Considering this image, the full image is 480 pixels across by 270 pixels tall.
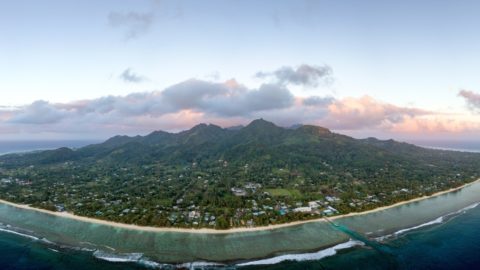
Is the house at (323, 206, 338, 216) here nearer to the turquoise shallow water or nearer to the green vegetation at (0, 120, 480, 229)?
the green vegetation at (0, 120, 480, 229)

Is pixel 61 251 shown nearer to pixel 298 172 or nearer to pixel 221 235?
pixel 221 235

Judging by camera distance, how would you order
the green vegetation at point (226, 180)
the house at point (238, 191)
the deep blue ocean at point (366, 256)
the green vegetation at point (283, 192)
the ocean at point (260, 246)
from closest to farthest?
1. the deep blue ocean at point (366, 256)
2. the ocean at point (260, 246)
3. the green vegetation at point (226, 180)
4. the green vegetation at point (283, 192)
5. the house at point (238, 191)

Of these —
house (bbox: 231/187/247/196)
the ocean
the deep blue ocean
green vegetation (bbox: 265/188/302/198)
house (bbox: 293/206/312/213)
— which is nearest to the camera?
the deep blue ocean

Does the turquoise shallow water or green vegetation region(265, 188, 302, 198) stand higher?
green vegetation region(265, 188, 302, 198)

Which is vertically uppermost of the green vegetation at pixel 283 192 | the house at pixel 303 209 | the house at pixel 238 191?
the house at pixel 238 191

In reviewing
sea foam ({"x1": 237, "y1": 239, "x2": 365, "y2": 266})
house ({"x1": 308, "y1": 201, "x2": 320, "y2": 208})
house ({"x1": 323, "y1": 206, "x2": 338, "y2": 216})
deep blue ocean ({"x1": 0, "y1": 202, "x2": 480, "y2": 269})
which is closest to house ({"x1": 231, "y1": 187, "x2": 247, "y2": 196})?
house ({"x1": 308, "y1": 201, "x2": 320, "y2": 208})

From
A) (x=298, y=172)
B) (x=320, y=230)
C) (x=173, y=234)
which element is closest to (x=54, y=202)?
(x=173, y=234)

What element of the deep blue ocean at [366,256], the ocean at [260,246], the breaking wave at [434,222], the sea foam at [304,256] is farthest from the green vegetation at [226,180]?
the deep blue ocean at [366,256]

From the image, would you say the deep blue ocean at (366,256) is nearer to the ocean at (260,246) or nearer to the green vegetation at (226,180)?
the ocean at (260,246)

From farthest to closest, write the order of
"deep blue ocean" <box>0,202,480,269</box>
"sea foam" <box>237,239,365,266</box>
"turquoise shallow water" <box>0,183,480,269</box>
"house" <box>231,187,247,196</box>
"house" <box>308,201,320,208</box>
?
"house" <box>231,187,247,196</box>
"house" <box>308,201,320,208</box>
"sea foam" <box>237,239,365,266</box>
"turquoise shallow water" <box>0,183,480,269</box>
"deep blue ocean" <box>0,202,480,269</box>
